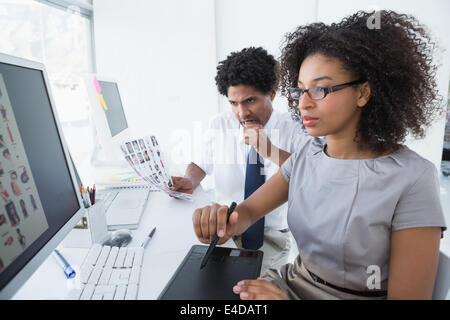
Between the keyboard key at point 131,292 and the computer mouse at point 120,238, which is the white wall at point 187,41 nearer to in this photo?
the computer mouse at point 120,238

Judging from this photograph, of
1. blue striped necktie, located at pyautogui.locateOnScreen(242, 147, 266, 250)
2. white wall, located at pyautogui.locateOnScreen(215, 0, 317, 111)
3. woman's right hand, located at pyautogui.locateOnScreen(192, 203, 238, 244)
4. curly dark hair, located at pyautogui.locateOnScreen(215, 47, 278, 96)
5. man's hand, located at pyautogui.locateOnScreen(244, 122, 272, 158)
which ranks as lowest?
blue striped necktie, located at pyautogui.locateOnScreen(242, 147, 266, 250)

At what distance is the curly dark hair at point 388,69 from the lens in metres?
0.79

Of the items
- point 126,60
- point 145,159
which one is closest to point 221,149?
point 145,159

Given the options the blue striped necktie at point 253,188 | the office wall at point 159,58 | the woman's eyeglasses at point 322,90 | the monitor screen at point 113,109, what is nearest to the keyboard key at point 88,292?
the woman's eyeglasses at point 322,90

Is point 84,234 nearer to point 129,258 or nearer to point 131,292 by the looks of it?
point 129,258

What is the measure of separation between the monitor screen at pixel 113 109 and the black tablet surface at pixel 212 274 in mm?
964

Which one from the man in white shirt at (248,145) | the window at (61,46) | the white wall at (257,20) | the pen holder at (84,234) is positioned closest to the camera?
the pen holder at (84,234)

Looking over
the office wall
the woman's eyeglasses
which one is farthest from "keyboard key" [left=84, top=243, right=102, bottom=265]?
the office wall

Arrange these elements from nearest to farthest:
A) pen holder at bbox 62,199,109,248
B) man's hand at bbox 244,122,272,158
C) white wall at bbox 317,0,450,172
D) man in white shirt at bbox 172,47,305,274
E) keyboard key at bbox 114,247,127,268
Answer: keyboard key at bbox 114,247,127,268 → pen holder at bbox 62,199,109,248 → man's hand at bbox 244,122,272,158 → man in white shirt at bbox 172,47,305,274 → white wall at bbox 317,0,450,172

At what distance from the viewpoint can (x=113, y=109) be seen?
5.44 feet

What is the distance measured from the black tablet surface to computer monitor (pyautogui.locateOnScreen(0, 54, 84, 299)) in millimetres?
267

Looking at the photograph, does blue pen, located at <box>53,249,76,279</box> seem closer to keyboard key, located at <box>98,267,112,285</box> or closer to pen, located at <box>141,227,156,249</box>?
keyboard key, located at <box>98,267,112,285</box>

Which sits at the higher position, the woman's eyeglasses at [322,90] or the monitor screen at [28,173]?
the woman's eyeglasses at [322,90]

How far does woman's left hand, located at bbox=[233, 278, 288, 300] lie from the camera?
0.62 metres
